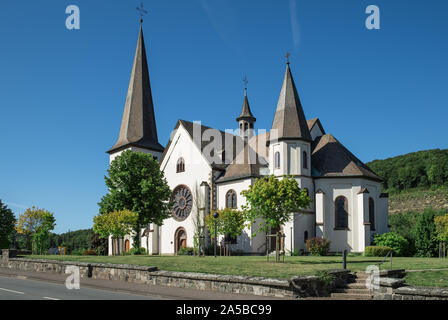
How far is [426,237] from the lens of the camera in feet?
138

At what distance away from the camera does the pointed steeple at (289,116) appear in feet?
137

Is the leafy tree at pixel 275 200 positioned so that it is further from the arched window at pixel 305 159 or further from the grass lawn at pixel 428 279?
the arched window at pixel 305 159

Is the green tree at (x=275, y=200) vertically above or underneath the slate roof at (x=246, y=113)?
underneath

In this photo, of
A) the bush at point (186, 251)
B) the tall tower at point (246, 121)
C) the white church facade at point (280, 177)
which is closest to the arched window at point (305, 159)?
the white church facade at point (280, 177)

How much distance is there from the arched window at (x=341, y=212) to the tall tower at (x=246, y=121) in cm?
2315

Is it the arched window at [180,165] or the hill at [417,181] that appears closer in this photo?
the arched window at [180,165]

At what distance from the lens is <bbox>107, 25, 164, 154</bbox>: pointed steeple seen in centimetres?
5544

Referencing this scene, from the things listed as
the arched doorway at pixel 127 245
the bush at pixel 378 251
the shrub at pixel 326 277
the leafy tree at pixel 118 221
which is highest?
the leafy tree at pixel 118 221

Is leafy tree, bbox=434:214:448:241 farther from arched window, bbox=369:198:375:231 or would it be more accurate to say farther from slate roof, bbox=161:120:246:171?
slate roof, bbox=161:120:246:171

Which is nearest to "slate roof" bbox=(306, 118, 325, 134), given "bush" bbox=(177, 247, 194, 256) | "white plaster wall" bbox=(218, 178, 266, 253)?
"white plaster wall" bbox=(218, 178, 266, 253)

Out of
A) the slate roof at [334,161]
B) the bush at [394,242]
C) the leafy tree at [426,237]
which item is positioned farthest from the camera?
the slate roof at [334,161]

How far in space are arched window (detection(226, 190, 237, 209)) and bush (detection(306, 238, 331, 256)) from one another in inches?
351

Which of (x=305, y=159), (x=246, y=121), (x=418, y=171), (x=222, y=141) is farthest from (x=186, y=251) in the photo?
(x=418, y=171)
